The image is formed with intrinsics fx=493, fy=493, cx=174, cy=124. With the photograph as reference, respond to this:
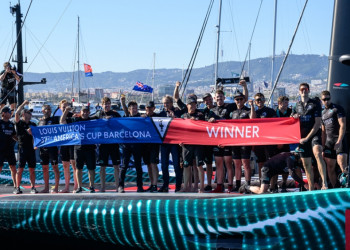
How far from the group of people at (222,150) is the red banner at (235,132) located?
13cm

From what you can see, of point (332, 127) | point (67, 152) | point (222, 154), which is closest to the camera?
point (332, 127)

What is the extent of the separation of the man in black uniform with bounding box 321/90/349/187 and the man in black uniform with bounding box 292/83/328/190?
0.27 meters

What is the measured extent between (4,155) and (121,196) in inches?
146

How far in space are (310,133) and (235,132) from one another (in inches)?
45.4

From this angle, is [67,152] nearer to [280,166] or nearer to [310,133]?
[280,166]

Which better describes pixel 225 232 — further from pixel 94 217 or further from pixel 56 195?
pixel 56 195

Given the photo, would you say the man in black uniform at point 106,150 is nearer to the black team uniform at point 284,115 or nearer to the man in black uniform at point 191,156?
the man in black uniform at point 191,156

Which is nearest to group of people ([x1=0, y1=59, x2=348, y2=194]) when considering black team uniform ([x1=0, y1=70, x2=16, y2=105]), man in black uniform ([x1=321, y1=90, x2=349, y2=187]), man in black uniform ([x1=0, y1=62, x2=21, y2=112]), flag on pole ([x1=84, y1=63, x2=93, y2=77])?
man in black uniform ([x1=321, y1=90, x2=349, y2=187])

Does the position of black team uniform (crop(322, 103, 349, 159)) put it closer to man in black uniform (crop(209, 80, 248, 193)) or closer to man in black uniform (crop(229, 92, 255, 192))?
man in black uniform (crop(229, 92, 255, 192))

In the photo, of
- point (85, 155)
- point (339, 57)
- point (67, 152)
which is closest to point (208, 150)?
point (85, 155)

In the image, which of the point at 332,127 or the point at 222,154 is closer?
the point at 332,127

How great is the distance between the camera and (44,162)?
9297 mm

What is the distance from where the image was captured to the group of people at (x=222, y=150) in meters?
6.98

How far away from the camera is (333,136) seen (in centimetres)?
725
